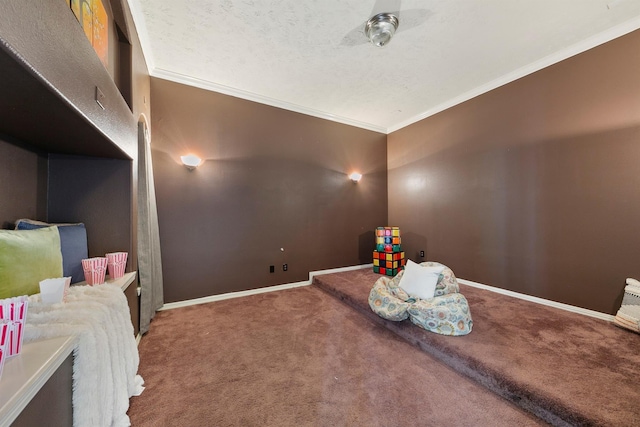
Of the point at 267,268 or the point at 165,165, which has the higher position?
the point at 165,165

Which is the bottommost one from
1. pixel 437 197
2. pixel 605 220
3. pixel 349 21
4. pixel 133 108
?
pixel 605 220

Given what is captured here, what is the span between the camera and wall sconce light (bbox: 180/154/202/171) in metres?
2.92

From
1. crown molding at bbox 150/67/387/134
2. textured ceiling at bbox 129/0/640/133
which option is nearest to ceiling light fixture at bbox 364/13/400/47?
textured ceiling at bbox 129/0/640/133

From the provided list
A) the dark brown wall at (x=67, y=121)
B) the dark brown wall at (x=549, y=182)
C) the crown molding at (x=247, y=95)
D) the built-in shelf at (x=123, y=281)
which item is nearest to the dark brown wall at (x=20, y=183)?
the dark brown wall at (x=67, y=121)

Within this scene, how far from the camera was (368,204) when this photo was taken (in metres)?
4.55

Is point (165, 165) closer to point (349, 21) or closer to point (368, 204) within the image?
point (349, 21)

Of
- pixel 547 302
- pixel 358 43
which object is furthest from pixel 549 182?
pixel 358 43

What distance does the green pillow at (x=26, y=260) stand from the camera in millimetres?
1052

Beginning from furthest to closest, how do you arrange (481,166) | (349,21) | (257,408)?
(481,166)
(349,21)
(257,408)

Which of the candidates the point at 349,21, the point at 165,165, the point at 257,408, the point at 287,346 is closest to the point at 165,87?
the point at 165,165

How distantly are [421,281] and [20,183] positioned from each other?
10.6 ft

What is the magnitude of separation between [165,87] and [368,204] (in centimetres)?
361

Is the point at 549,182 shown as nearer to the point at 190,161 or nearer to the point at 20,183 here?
the point at 190,161

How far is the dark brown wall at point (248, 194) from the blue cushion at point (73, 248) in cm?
124
